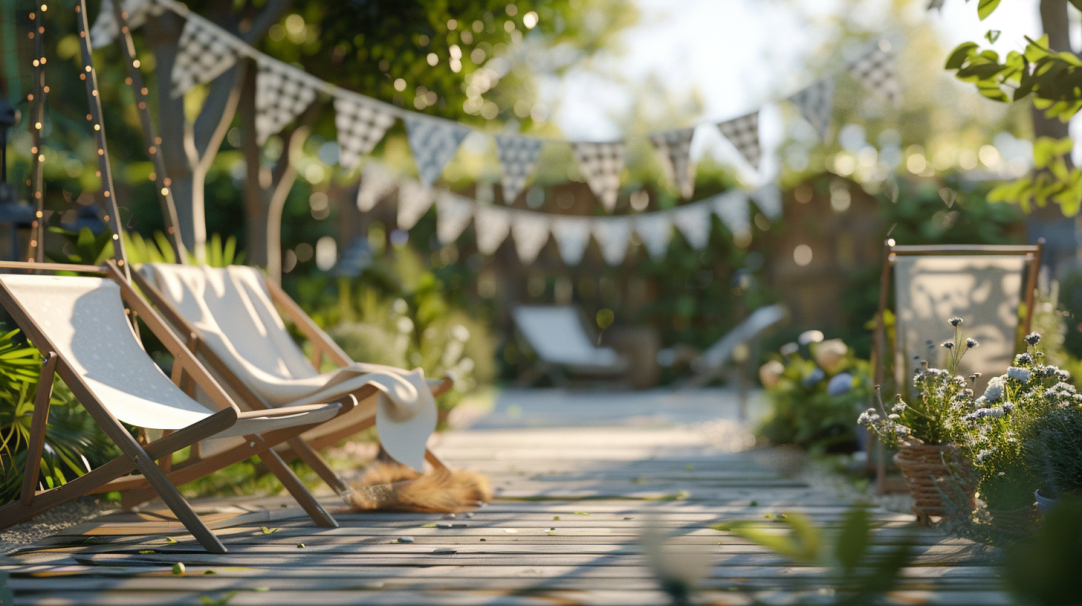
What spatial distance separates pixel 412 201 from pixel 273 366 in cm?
449

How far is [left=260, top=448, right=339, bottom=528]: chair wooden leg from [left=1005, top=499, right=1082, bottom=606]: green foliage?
172 cm

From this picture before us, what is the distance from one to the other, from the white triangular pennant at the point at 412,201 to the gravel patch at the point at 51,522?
15.4ft

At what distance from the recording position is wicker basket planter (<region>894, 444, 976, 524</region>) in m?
2.11

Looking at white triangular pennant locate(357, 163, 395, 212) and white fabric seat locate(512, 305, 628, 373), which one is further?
white fabric seat locate(512, 305, 628, 373)

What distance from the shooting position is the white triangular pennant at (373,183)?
257 inches

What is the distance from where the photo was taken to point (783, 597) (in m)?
1.59

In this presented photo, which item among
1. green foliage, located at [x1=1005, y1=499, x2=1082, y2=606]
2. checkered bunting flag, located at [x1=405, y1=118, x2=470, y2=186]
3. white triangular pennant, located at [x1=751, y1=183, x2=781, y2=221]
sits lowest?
green foliage, located at [x1=1005, y1=499, x2=1082, y2=606]

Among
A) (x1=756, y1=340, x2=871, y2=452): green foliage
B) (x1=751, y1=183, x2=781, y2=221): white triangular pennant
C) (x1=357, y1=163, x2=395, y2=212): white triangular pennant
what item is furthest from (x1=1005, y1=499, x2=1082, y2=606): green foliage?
(x1=357, y1=163, x2=395, y2=212): white triangular pennant

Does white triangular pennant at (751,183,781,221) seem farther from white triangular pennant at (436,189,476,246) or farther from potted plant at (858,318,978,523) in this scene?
potted plant at (858,318,978,523)

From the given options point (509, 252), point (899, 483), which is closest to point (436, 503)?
point (899, 483)

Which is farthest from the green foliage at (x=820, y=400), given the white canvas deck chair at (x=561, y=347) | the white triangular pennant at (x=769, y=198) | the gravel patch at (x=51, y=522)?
the white canvas deck chair at (x=561, y=347)

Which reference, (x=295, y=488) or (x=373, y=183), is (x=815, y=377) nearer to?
(x=295, y=488)

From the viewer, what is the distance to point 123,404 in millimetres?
1980

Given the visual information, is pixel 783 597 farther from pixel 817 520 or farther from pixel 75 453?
pixel 75 453
